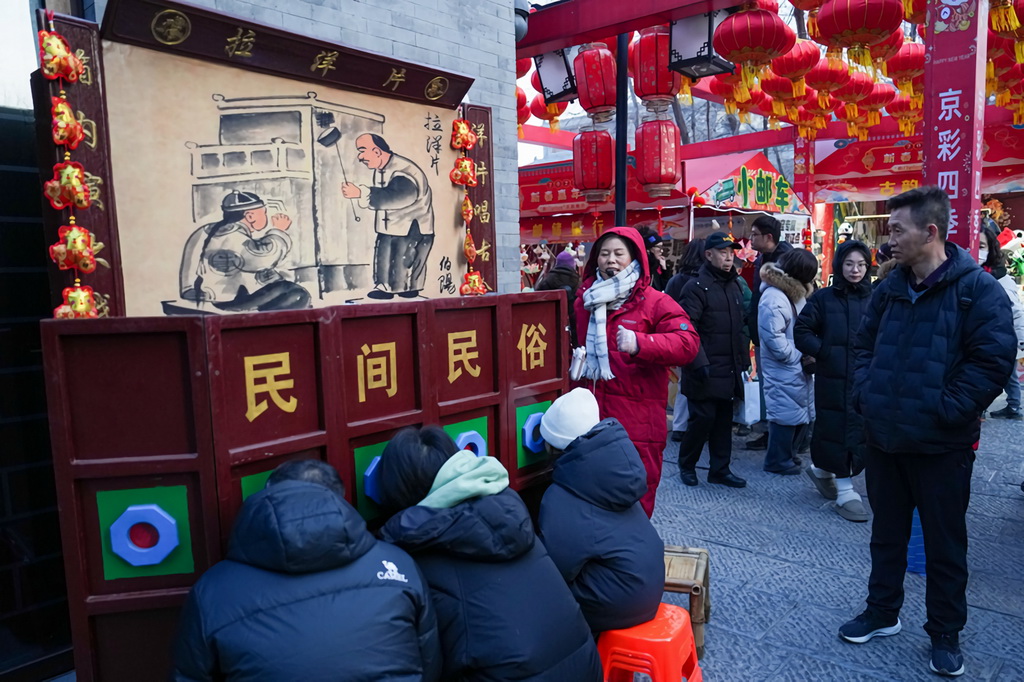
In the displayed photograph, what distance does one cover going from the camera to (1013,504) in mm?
4605

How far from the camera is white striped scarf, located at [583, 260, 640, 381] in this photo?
330cm

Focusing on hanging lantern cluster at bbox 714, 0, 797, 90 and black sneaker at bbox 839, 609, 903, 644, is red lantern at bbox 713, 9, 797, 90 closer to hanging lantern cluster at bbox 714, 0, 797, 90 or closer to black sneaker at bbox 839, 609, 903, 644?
hanging lantern cluster at bbox 714, 0, 797, 90

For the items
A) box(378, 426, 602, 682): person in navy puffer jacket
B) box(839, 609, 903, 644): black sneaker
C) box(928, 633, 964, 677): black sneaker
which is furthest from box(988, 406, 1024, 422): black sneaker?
box(378, 426, 602, 682): person in navy puffer jacket

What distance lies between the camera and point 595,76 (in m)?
7.99

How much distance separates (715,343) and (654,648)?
296cm

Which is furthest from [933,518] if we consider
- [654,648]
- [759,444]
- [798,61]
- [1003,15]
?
[798,61]

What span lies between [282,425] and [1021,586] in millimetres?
3684

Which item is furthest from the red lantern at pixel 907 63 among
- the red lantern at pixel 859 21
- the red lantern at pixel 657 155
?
the red lantern at pixel 657 155

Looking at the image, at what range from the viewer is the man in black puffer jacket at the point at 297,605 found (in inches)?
63.2

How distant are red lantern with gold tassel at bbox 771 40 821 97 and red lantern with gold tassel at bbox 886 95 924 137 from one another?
13.5ft

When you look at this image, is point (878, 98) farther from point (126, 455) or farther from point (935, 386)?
point (126, 455)

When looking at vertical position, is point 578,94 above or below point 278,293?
above

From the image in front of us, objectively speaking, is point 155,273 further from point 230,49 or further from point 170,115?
point 230,49

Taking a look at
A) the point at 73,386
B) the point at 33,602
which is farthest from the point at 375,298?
the point at 33,602
